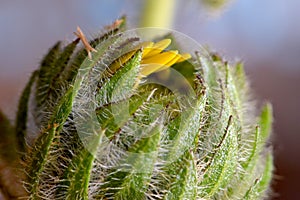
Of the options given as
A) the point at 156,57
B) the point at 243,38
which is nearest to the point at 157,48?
the point at 156,57

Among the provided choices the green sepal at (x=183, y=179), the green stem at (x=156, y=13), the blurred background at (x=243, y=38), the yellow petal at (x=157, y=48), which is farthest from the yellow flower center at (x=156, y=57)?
the blurred background at (x=243, y=38)

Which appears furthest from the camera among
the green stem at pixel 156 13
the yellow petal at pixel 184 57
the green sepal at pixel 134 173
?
the green stem at pixel 156 13

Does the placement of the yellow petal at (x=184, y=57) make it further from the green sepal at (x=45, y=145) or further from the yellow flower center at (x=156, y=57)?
the green sepal at (x=45, y=145)

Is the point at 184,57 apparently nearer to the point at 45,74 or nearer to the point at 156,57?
the point at 156,57

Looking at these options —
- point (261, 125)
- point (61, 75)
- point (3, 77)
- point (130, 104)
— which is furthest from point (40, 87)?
point (3, 77)

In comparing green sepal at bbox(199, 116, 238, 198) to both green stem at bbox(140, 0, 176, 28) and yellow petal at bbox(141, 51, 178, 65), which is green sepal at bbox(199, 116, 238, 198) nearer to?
yellow petal at bbox(141, 51, 178, 65)
